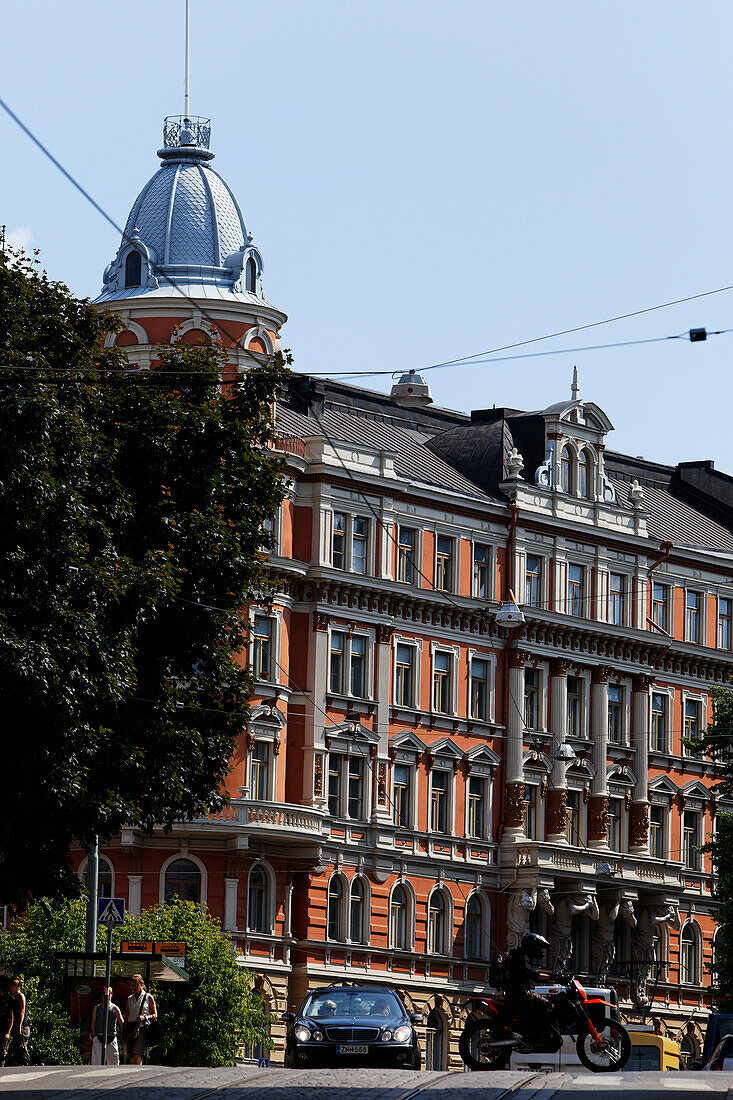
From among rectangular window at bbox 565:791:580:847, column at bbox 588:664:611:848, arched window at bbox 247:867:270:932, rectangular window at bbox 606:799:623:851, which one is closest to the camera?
arched window at bbox 247:867:270:932

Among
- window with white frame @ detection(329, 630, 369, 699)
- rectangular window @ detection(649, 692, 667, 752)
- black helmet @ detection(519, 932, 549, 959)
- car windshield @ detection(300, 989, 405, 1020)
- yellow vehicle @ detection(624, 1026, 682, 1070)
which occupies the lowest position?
yellow vehicle @ detection(624, 1026, 682, 1070)

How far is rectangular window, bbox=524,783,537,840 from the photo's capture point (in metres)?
78.2

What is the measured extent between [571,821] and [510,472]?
12033mm

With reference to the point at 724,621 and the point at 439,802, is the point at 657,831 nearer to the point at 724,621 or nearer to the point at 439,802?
the point at 724,621

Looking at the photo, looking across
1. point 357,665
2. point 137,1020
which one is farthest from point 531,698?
point 137,1020

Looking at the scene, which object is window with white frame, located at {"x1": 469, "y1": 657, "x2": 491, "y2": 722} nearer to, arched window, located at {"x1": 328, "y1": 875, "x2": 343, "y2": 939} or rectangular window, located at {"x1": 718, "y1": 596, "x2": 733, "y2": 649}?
arched window, located at {"x1": 328, "y1": 875, "x2": 343, "y2": 939}

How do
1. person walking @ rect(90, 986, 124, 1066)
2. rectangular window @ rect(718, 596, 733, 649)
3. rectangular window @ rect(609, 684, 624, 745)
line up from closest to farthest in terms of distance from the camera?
person walking @ rect(90, 986, 124, 1066), rectangular window @ rect(609, 684, 624, 745), rectangular window @ rect(718, 596, 733, 649)

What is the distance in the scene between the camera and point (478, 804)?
7731 cm

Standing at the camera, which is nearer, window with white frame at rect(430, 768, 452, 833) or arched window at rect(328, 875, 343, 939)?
arched window at rect(328, 875, 343, 939)

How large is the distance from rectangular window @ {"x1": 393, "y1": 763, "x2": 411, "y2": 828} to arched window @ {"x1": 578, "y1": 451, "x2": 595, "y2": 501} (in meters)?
Result: 13.4

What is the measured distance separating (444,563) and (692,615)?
12.9 m

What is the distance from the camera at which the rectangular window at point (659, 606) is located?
276 feet

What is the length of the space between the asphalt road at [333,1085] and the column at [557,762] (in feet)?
158

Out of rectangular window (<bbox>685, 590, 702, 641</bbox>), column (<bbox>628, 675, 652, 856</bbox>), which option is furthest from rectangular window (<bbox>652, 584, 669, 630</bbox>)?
column (<bbox>628, 675, 652, 856</bbox>)
